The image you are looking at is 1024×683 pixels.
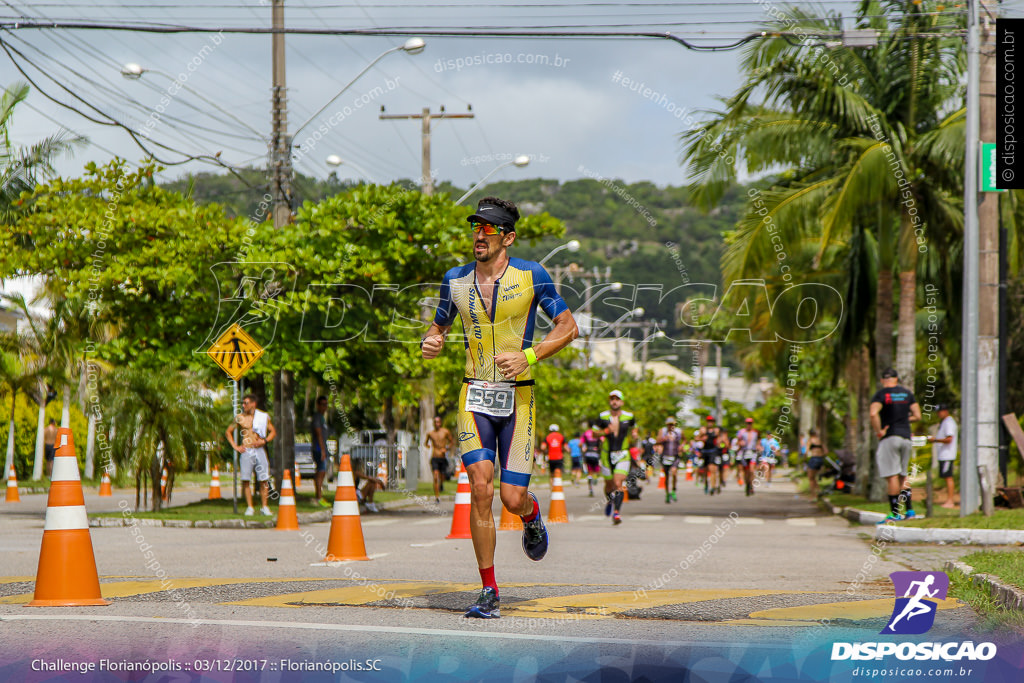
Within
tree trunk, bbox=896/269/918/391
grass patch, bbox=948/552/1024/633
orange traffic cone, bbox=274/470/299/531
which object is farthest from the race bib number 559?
tree trunk, bbox=896/269/918/391

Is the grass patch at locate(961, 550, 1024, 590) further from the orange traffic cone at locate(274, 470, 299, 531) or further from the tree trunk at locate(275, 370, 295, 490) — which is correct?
the tree trunk at locate(275, 370, 295, 490)

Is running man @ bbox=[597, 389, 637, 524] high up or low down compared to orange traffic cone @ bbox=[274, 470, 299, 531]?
up

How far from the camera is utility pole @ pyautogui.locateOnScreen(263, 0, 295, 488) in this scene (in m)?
20.7

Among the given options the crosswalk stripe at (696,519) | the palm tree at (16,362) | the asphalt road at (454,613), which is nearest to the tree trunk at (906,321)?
the crosswalk stripe at (696,519)

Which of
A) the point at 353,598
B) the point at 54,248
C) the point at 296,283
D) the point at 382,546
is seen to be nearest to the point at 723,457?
the point at 296,283

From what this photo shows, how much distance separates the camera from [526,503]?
6848 mm

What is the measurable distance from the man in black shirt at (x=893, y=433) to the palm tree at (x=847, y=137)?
12.9ft

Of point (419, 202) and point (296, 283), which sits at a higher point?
point (419, 202)

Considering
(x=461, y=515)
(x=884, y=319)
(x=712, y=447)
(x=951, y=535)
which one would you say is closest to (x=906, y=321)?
(x=884, y=319)

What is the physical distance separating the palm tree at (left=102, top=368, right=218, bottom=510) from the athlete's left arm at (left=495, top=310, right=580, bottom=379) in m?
12.3

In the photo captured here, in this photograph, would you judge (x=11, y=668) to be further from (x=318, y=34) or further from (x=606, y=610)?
(x=318, y=34)

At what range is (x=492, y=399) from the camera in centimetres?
671

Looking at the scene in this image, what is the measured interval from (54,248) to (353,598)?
555 inches

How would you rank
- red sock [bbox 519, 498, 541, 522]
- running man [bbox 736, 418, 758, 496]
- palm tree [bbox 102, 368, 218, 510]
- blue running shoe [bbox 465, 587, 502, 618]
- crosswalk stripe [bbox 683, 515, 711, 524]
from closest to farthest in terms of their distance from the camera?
blue running shoe [bbox 465, 587, 502, 618] < red sock [bbox 519, 498, 541, 522] < palm tree [bbox 102, 368, 218, 510] < crosswalk stripe [bbox 683, 515, 711, 524] < running man [bbox 736, 418, 758, 496]
